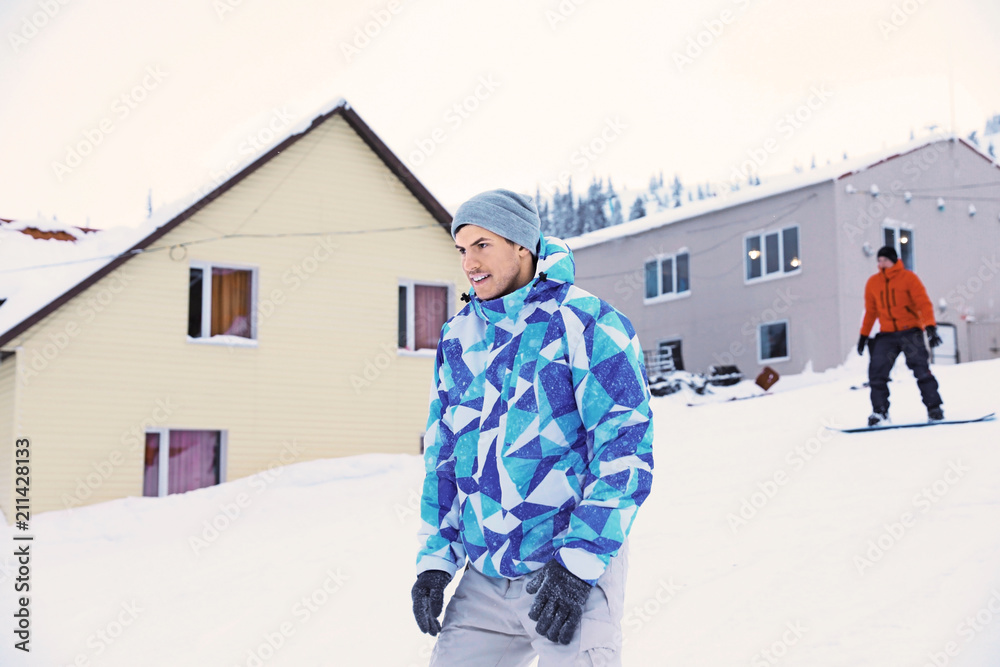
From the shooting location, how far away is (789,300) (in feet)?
86.2

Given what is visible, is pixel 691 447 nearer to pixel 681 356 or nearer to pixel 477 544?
pixel 477 544

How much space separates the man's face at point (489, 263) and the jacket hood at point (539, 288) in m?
0.04

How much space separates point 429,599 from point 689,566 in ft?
15.3

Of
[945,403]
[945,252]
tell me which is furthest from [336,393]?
[945,252]

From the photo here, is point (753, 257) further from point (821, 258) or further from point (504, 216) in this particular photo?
point (504, 216)

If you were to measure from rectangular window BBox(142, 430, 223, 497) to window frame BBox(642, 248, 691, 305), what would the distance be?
17430mm
